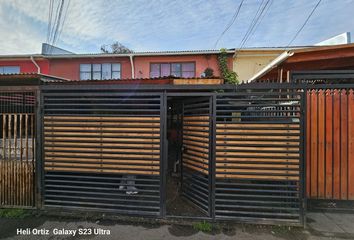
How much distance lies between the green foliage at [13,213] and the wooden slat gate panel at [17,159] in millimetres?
110

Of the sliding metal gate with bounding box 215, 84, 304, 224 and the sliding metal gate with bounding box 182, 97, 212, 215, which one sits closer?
the sliding metal gate with bounding box 215, 84, 304, 224

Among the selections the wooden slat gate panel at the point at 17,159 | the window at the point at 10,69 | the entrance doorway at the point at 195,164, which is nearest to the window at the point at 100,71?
the window at the point at 10,69

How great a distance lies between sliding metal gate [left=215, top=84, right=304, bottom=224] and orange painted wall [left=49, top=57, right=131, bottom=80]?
9387mm

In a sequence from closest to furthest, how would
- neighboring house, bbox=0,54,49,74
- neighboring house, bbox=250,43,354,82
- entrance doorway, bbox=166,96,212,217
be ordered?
entrance doorway, bbox=166,96,212,217
neighboring house, bbox=250,43,354,82
neighboring house, bbox=0,54,49,74

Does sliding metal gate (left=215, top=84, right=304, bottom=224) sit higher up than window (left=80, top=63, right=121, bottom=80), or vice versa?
window (left=80, top=63, right=121, bottom=80)

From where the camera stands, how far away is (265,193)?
4016 millimetres

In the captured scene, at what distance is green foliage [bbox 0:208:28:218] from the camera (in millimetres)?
4213

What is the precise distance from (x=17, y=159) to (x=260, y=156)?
5.01 metres

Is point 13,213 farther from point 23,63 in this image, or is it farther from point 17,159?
point 23,63

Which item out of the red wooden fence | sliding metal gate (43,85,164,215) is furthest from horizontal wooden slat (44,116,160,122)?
the red wooden fence

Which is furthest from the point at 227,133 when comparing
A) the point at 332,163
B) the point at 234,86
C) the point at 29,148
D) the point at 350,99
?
the point at 29,148

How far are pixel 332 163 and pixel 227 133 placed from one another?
251 cm

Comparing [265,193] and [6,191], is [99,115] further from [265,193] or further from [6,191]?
[265,193]

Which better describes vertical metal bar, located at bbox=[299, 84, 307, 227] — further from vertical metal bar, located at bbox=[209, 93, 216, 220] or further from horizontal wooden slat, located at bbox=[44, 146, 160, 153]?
horizontal wooden slat, located at bbox=[44, 146, 160, 153]
